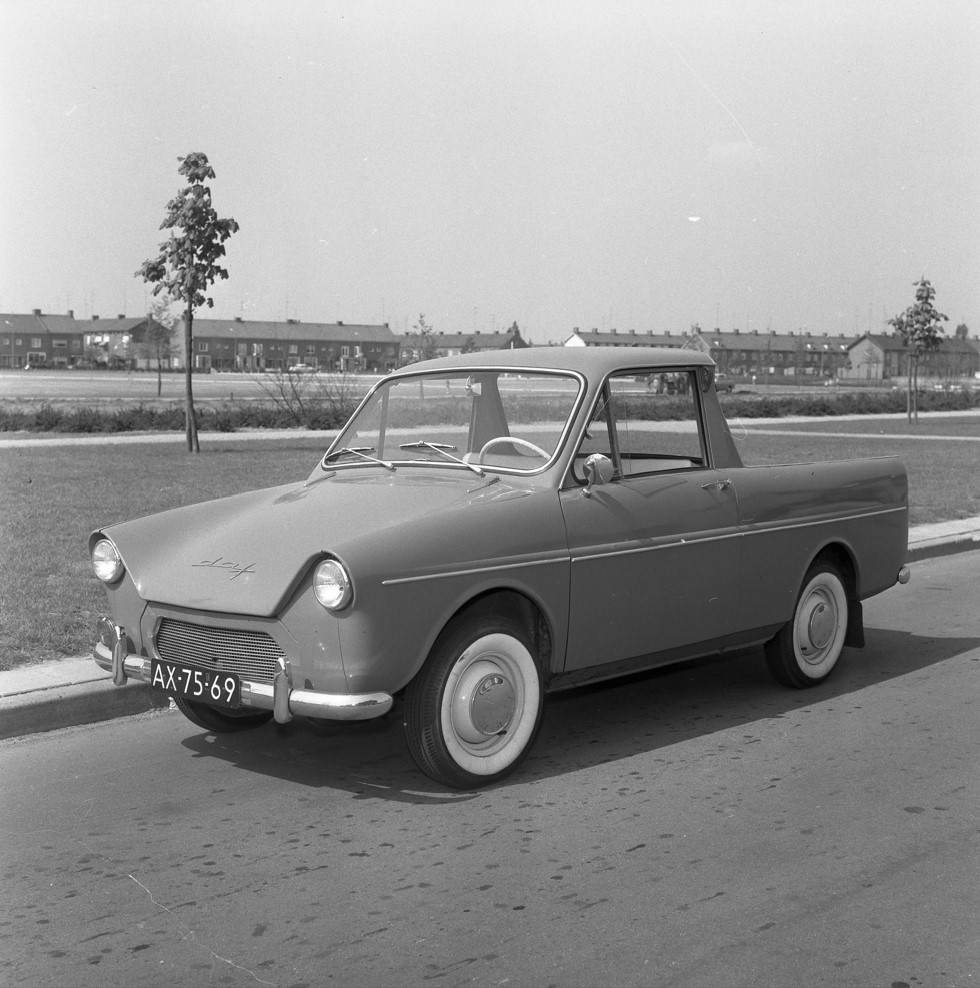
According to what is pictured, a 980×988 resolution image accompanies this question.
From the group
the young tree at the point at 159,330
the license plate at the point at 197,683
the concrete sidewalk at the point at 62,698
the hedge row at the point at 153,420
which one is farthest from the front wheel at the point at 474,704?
the young tree at the point at 159,330

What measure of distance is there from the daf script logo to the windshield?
3.77 feet

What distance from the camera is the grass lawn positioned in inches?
294

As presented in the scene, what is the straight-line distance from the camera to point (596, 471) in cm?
531

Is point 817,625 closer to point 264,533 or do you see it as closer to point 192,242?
point 264,533

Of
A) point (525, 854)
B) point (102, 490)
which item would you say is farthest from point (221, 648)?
point (102, 490)

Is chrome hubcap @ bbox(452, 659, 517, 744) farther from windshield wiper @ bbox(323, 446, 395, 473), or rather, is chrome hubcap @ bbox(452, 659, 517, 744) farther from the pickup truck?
windshield wiper @ bbox(323, 446, 395, 473)

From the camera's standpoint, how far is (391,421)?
6152mm


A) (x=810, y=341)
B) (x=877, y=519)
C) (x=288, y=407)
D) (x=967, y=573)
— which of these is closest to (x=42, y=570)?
(x=877, y=519)

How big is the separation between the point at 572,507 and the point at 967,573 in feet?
22.2

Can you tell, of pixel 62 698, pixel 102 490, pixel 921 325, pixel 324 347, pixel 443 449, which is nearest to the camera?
pixel 443 449

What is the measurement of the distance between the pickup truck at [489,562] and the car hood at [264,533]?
12mm

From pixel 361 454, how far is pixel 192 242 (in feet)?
51.6

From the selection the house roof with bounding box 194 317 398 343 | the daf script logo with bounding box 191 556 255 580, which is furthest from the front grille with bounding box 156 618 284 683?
the house roof with bounding box 194 317 398 343

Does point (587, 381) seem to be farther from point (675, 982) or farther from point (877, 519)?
point (675, 982)
